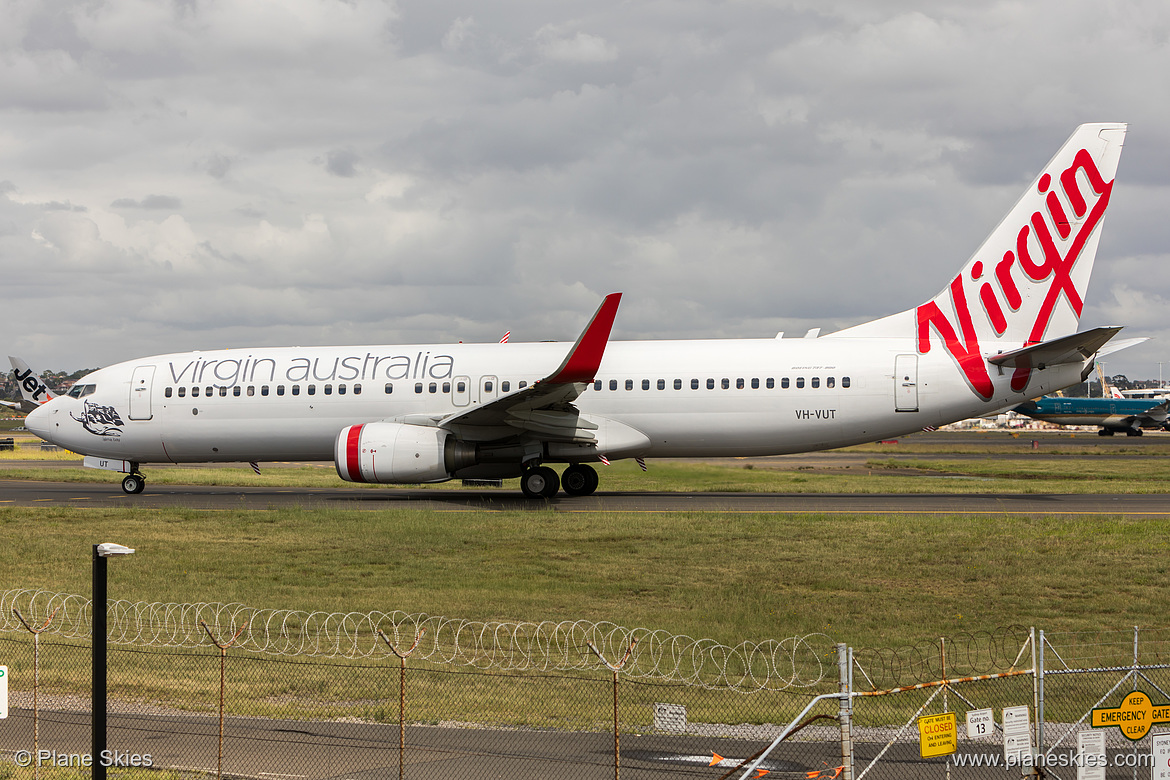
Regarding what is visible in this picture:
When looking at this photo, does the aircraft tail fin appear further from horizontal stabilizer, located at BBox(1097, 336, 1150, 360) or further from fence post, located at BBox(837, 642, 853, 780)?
fence post, located at BBox(837, 642, 853, 780)

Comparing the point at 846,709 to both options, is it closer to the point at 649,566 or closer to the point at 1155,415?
the point at 649,566

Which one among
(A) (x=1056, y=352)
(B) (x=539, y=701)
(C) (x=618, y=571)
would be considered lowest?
(B) (x=539, y=701)

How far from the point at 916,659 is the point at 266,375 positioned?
2239cm

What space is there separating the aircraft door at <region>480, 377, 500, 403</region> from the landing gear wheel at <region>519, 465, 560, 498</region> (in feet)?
7.63

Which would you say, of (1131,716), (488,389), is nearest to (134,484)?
(488,389)

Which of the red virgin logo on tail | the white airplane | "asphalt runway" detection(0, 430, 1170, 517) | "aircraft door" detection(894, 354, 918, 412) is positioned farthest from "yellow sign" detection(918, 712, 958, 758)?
the red virgin logo on tail

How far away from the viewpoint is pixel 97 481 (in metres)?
39.1

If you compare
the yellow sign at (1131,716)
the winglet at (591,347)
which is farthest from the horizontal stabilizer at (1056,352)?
the yellow sign at (1131,716)

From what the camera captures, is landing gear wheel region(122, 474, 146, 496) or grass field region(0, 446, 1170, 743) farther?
landing gear wheel region(122, 474, 146, 496)

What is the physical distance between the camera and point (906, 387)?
27219mm

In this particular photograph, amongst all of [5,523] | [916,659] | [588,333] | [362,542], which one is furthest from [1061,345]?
[5,523]

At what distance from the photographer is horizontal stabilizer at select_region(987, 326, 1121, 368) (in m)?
24.4

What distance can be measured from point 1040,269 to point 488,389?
593 inches

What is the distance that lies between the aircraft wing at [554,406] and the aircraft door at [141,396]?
9381 mm
